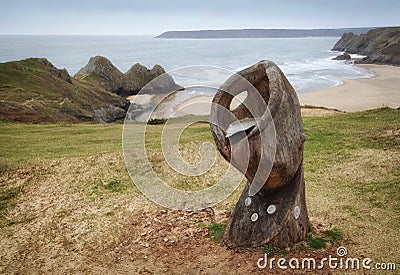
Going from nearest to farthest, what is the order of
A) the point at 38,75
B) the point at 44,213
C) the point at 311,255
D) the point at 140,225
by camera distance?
the point at 311,255
the point at 140,225
the point at 44,213
the point at 38,75

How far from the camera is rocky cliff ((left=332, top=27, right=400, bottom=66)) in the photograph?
81125 millimetres

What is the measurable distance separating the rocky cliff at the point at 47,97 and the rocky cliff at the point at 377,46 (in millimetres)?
57889

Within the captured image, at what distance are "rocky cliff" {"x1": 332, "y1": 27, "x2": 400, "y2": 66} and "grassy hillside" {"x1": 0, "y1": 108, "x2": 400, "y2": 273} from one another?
231 feet

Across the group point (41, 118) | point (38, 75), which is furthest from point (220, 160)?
point (38, 75)

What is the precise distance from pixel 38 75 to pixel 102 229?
40.1 meters

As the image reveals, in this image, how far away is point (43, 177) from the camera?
47.5ft

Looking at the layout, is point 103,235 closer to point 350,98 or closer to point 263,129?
point 263,129

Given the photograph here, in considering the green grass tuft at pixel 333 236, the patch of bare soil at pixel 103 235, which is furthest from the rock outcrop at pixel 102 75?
the green grass tuft at pixel 333 236

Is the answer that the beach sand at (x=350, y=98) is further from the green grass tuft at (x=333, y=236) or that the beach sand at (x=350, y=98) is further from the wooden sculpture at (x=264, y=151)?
the wooden sculpture at (x=264, y=151)

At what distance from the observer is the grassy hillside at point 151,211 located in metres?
8.38

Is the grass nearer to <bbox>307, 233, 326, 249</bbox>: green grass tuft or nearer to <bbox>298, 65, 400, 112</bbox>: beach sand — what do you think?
<bbox>307, 233, 326, 249</bbox>: green grass tuft

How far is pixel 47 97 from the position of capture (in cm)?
3919

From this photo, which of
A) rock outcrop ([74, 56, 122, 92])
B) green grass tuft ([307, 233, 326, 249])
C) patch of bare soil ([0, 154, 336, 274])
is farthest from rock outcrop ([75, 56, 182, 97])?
green grass tuft ([307, 233, 326, 249])

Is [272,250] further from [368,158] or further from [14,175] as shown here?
[14,175]
